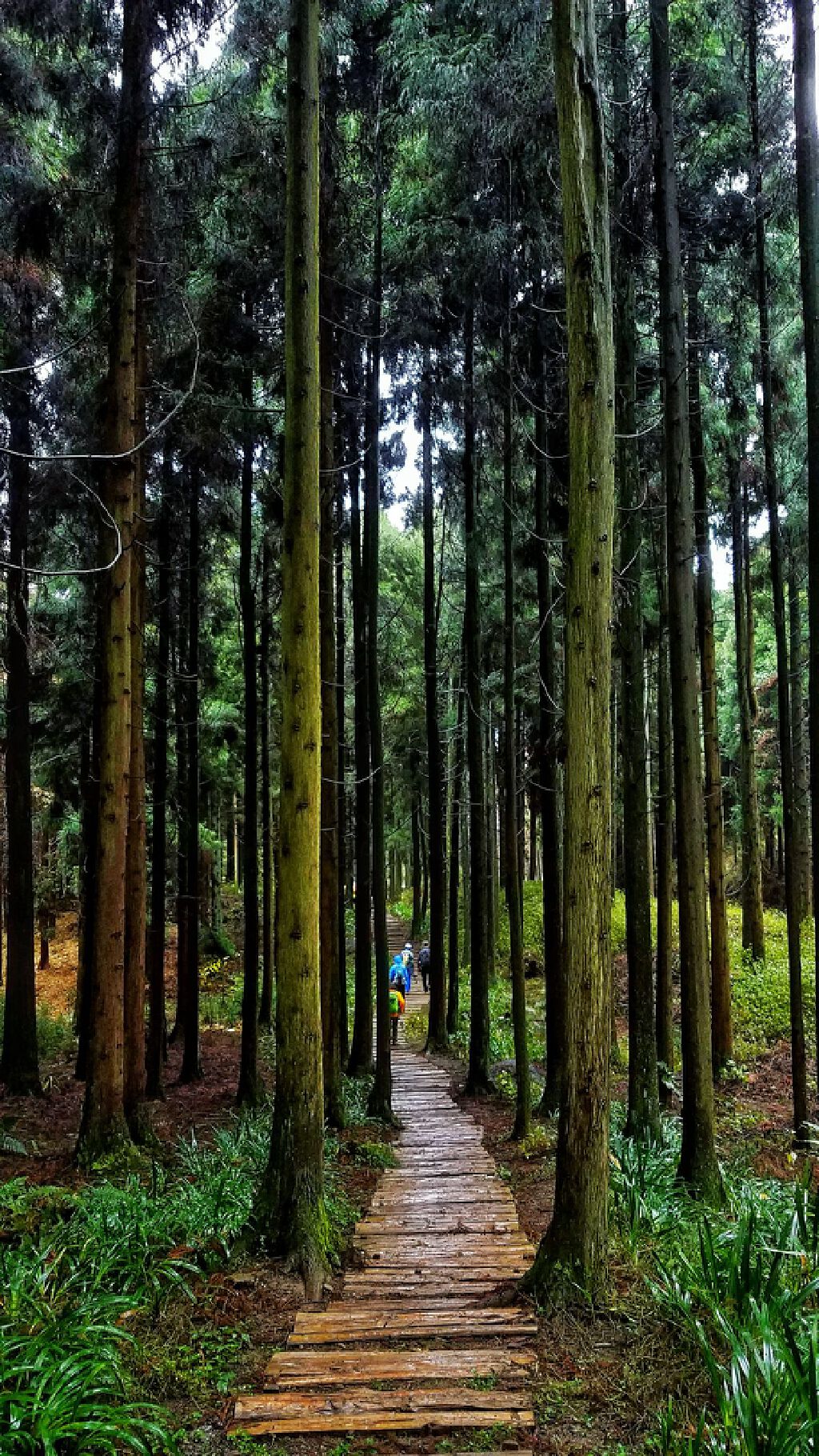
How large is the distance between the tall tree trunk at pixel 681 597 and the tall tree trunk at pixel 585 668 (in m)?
2.84

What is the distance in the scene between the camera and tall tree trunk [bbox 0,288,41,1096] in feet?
41.0

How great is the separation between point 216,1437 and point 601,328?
18.8 ft

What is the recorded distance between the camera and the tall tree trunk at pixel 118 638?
27.1ft

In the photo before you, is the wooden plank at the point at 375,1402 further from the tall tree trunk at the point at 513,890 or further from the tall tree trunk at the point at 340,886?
the tall tree trunk at the point at 340,886

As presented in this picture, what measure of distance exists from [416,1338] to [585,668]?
3542 mm

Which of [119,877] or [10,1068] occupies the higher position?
[119,877]

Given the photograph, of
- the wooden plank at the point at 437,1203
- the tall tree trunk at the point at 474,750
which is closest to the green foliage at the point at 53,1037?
the tall tree trunk at the point at 474,750

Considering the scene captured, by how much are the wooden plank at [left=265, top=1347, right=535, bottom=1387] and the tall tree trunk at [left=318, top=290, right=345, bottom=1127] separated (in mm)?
5969

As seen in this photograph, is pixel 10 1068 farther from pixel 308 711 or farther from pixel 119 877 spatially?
pixel 308 711

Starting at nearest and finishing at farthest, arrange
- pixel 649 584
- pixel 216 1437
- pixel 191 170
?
pixel 216 1437 → pixel 191 170 → pixel 649 584

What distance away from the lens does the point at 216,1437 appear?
11.6 feet

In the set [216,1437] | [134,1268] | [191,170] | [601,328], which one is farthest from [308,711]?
[191,170]

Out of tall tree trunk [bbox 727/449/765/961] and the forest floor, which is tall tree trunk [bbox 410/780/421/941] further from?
the forest floor

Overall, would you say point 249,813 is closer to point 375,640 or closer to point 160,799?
point 160,799
